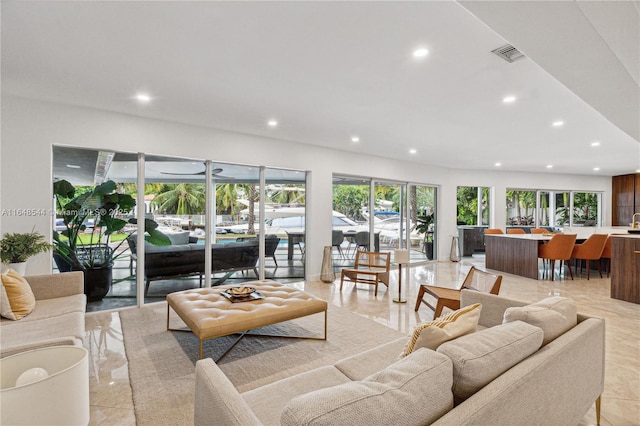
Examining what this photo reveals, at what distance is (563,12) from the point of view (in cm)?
174

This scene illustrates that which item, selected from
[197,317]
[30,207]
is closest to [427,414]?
[197,317]

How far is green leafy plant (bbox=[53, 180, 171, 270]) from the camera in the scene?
391cm

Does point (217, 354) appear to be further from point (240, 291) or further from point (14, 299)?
point (14, 299)

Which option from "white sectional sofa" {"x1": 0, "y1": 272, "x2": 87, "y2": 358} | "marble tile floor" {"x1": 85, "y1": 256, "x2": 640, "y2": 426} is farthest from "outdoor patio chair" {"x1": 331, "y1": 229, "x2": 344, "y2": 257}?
"white sectional sofa" {"x1": 0, "y1": 272, "x2": 87, "y2": 358}

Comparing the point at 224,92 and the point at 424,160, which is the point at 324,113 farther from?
the point at 424,160

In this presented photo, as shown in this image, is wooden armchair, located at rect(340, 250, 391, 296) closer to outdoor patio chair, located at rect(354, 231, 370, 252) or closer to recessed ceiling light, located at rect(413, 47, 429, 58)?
outdoor patio chair, located at rect(354, 231, 370, 252)

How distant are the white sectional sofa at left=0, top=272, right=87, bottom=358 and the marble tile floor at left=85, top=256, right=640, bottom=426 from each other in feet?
1.48

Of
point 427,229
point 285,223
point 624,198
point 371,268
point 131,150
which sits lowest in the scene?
point 371,268

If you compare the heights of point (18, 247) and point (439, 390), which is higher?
point (18, 247)

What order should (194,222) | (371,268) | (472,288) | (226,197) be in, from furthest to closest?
(371,268), (226,197), (194,222), (472,288)

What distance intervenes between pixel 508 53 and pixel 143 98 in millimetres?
3733

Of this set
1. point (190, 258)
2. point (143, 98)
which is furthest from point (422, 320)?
point (143, 98)

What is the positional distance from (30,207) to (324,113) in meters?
3.69

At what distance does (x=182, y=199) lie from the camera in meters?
4.78
